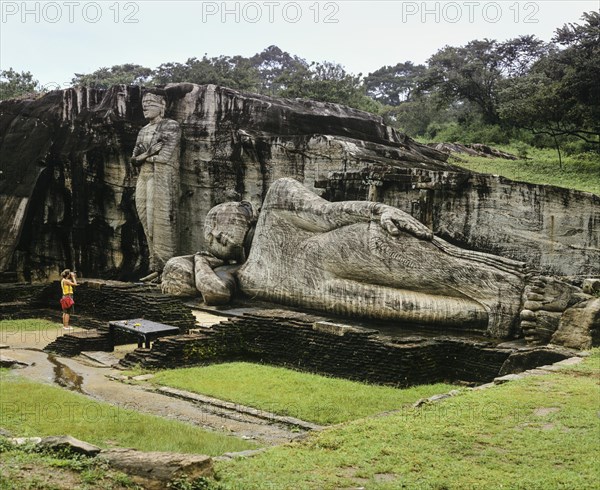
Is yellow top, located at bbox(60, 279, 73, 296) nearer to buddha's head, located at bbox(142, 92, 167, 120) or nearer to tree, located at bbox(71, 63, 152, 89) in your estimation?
buddha's head, located at bbox(142, 92, 167, 120)

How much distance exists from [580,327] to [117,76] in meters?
47.4

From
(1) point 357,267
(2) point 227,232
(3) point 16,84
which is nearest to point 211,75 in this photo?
(3) point 16,84

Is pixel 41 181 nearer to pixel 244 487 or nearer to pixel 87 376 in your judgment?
pixel 87 376

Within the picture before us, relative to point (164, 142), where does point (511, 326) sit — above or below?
below

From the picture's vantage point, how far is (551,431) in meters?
6.39

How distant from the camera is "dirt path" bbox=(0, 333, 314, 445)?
26.5ft

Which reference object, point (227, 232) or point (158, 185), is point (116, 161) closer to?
point (158, 185)

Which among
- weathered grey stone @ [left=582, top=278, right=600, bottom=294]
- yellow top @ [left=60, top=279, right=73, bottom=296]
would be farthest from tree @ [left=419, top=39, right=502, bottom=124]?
yellow top @ [left=60, top=279, right=73, bottom=296]

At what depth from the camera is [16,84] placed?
1736 inches

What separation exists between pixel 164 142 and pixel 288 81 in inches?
869

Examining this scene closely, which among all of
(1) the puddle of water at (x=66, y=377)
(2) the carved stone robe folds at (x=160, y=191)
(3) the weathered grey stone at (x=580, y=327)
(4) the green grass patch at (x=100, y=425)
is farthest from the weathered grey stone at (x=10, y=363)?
(3) the weathered grey stone at (x=580, y=327)

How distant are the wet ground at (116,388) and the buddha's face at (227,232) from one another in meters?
2.15

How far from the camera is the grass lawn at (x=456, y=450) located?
17.7ft

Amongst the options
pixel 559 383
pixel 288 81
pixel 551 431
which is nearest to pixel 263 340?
pixel 559 383
